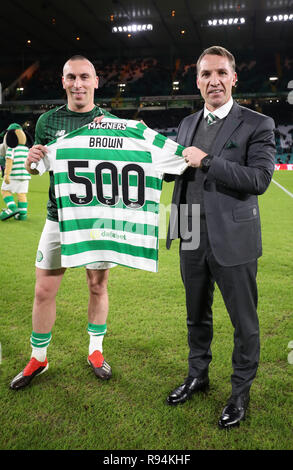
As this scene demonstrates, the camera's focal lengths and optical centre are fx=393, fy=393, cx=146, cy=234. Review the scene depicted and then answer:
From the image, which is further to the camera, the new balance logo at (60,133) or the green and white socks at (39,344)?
the green and white socks at (39,344)

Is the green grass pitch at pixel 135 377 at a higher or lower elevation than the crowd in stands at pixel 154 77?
lower

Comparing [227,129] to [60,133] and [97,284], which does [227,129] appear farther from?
[97,284]

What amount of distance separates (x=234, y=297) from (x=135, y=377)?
3.12 feet

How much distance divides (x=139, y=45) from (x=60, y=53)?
6.42m

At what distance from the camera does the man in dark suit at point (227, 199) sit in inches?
74.9

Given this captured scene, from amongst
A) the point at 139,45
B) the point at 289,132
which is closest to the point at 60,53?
the point at 139,45

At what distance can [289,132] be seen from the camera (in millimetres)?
29688

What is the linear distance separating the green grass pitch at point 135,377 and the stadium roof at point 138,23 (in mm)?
20525

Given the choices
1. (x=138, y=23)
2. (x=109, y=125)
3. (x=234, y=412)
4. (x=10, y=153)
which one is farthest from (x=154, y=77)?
(x=234, y=412)

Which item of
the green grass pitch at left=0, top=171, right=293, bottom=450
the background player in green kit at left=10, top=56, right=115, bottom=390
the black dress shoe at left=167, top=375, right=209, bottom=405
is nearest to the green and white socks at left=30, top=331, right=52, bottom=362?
the background player in green kit at left=10, top=56, right=115, bottom=390

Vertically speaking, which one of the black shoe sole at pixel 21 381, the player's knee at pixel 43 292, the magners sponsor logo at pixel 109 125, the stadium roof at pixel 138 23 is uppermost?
the stadium roof at pixel 138 23

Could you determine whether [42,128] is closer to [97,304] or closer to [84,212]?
[84,212]

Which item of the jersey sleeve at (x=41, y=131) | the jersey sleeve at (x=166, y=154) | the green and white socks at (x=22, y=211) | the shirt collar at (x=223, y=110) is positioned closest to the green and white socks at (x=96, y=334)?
the jersey sleeve at (x=166, y=154)

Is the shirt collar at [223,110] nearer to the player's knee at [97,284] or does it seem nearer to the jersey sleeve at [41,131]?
the jersey sleeve at [41,131]
